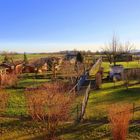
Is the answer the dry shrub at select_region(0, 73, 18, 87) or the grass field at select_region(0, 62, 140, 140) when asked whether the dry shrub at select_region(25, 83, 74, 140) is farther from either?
the dry shrub at select_region(0, 73, 18, 87)

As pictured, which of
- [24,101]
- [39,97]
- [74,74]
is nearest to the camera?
[39,97]

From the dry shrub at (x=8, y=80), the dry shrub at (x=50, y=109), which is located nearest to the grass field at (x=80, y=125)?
the dry shrub at (x=50, y=109)

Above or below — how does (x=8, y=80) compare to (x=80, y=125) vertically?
above

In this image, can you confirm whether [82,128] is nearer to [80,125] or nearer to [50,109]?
[80,125]

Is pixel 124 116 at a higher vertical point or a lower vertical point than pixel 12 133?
higher

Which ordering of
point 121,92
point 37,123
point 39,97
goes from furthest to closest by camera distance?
point 121,92 < point 37,123 < point 39,97

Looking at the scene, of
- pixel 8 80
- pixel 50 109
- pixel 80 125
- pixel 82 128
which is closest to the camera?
pixel 50 109

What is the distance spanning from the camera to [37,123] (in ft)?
73.4

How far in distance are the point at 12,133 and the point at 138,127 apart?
324 inches

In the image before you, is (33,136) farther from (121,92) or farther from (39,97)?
(121,92)

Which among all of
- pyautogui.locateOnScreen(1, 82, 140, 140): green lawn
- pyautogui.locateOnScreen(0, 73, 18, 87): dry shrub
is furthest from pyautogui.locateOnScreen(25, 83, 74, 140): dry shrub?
pyautogui.locateOnScreen(0, 73, 18, 87): dry shrub

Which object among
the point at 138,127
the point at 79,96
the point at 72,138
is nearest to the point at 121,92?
the point at 79,96

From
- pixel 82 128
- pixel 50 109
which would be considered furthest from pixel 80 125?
pixel 50 109

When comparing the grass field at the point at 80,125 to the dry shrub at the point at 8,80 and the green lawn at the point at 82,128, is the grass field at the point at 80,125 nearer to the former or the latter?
the green lawn at the point at 82,128
